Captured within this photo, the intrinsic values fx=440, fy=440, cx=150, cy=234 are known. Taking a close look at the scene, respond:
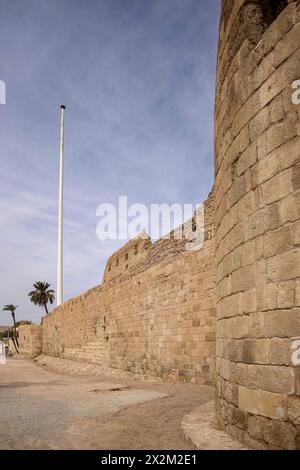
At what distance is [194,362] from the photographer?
9820 millimetres

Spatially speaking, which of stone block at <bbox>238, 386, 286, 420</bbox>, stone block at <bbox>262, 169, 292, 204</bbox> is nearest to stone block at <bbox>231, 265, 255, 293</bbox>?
stone block at <bbox>262, 169, 292, 204</bbox>

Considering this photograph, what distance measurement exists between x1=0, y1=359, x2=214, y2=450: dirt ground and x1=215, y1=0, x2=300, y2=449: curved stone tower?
0.89 m

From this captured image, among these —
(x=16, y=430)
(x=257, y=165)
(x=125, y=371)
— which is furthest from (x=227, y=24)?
(x=125, y=371)

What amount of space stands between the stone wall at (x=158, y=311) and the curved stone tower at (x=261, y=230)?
192 inches

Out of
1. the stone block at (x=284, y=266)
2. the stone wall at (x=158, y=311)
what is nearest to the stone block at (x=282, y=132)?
the stone block at (x=284, y=266)

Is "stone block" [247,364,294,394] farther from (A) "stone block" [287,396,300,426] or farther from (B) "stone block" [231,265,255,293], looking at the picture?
(B) "stone block" [231,265,255,293]

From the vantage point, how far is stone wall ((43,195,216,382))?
9.66 metres

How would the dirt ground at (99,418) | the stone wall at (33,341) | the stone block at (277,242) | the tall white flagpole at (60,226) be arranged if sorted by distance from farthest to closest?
the stone wall at (33,341) < the tall white flagpole at (60,226) < the dirt ground at (99,418) < the stone block at (277,242)

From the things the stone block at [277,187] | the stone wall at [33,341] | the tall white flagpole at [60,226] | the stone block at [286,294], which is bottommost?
the stone wall at [33,341]

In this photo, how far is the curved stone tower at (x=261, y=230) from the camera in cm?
338

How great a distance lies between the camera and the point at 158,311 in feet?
39.9

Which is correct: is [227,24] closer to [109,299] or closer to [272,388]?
[272,388]

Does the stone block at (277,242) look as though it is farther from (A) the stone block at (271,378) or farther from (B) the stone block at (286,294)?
(A) the stone block at (271,378)
